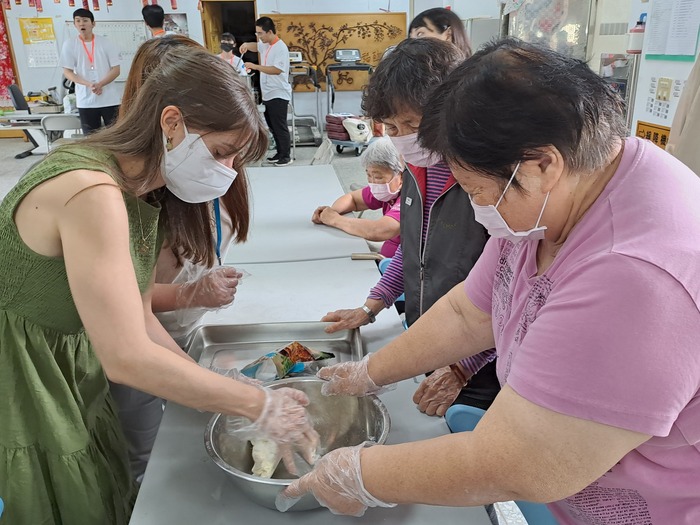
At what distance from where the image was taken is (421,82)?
49.7 inches

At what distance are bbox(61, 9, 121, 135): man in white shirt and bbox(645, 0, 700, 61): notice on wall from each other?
4.87 metres

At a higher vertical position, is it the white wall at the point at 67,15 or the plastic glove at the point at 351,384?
the white wall at the point at 67,15

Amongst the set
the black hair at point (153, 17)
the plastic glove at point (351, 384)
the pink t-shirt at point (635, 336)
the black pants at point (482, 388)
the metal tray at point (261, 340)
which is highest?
the black hair at point (153, 17)

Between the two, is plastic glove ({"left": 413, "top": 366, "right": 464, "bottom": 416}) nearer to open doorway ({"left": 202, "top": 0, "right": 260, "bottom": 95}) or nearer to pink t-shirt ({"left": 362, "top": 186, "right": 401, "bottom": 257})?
pink t-shirt ({"left": 362, "top": 186, "right": 401, "bottom": 257})

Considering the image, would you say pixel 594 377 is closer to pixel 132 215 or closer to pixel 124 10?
pixel 132 215

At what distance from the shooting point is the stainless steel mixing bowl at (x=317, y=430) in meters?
0.89

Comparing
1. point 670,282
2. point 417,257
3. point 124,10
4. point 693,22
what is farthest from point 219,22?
point 670,282

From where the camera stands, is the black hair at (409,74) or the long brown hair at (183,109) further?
the black hair at (409,74)

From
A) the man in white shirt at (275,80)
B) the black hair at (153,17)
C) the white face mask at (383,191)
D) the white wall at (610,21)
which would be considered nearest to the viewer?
the white face mask at (383,191)

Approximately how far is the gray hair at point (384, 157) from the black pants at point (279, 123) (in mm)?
4429

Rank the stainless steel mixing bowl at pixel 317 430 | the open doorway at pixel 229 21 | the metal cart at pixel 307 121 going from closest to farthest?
the stainless steel mixing bowl at pixel 317 430
the metal cart at pixel 307 121
the open doorway at pixel 229 21

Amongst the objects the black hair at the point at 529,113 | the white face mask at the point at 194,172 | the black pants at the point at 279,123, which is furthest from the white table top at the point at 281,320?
the black pants at the point at 279,123

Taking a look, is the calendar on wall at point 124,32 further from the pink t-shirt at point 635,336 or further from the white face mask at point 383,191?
the pink t-shirt at point 635,336

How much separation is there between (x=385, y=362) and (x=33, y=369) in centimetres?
70
